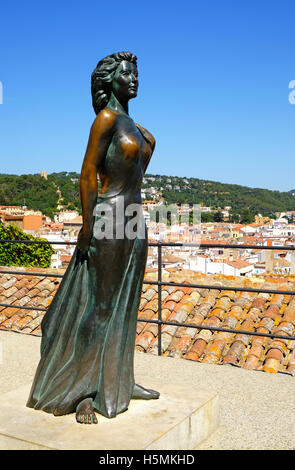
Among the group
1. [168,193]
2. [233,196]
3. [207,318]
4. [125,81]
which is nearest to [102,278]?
[125,81]

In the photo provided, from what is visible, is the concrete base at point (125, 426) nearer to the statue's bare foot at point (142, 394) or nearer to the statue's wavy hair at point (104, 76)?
the statue's bare foot at point (142, 394)

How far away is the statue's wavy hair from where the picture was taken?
269cm

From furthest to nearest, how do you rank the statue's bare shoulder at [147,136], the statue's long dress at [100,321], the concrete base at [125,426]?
the statue's bare shoulder at [147,136]
the statue's long dress at [100,321]
the concrete base at [125,426]

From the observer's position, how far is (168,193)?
9900cm

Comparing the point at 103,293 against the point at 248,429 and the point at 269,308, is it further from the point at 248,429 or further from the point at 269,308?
the point at 269,308

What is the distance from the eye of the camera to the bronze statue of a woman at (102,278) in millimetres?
2631

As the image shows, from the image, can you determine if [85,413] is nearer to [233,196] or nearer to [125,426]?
[125,426]

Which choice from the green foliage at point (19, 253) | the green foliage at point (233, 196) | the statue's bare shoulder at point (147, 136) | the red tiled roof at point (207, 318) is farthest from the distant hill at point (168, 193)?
the statue's bare shoulder at point (147, 136)

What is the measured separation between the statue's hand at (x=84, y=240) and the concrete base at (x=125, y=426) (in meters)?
0.85

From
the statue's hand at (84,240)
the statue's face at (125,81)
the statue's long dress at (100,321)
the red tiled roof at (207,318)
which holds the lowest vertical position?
the red tiled roof at (207,318)

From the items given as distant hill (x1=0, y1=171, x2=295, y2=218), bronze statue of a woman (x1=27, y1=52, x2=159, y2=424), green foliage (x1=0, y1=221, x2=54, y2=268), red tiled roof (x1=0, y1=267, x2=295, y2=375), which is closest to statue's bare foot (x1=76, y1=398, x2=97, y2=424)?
bronze statue of a woman (x1=27, y1=52, x2=159, y2=424)

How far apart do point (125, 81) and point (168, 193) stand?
96662mm

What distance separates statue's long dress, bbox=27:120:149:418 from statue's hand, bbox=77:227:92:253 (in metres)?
0.03

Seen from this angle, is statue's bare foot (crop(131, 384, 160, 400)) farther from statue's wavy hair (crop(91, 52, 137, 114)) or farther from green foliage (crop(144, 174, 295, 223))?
green foliage (crop(144, 174, 295, 223))
